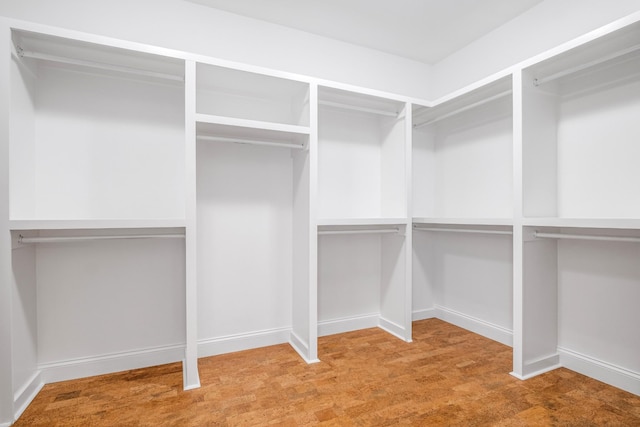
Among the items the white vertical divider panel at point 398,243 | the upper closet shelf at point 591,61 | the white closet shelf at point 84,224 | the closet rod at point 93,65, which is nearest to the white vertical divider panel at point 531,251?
the upper closet shelf at point 591,61

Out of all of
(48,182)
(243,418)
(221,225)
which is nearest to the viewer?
(243,418)

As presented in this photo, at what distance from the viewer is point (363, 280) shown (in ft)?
10.6

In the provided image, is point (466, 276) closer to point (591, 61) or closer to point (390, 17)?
point (591, 61)

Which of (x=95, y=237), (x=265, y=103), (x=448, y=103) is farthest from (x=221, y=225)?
(x=448, y=103)

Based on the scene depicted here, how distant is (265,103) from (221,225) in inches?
43.0

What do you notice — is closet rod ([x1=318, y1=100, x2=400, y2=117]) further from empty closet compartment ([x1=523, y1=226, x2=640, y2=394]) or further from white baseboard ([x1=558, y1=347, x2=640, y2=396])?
white baseboard ([x1=558, y1=347, x2=640, y2=396])

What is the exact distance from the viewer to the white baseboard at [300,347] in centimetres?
248

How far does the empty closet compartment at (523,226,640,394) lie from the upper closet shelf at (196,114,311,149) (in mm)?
1797

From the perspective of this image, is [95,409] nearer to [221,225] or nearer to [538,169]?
[221,225]

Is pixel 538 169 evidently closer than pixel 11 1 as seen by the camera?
No

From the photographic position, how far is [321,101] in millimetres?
2795

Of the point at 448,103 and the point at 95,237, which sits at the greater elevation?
the point at 448,103

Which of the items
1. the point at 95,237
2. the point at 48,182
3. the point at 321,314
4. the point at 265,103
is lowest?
the point at 321,314

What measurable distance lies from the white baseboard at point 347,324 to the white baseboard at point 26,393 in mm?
2014
